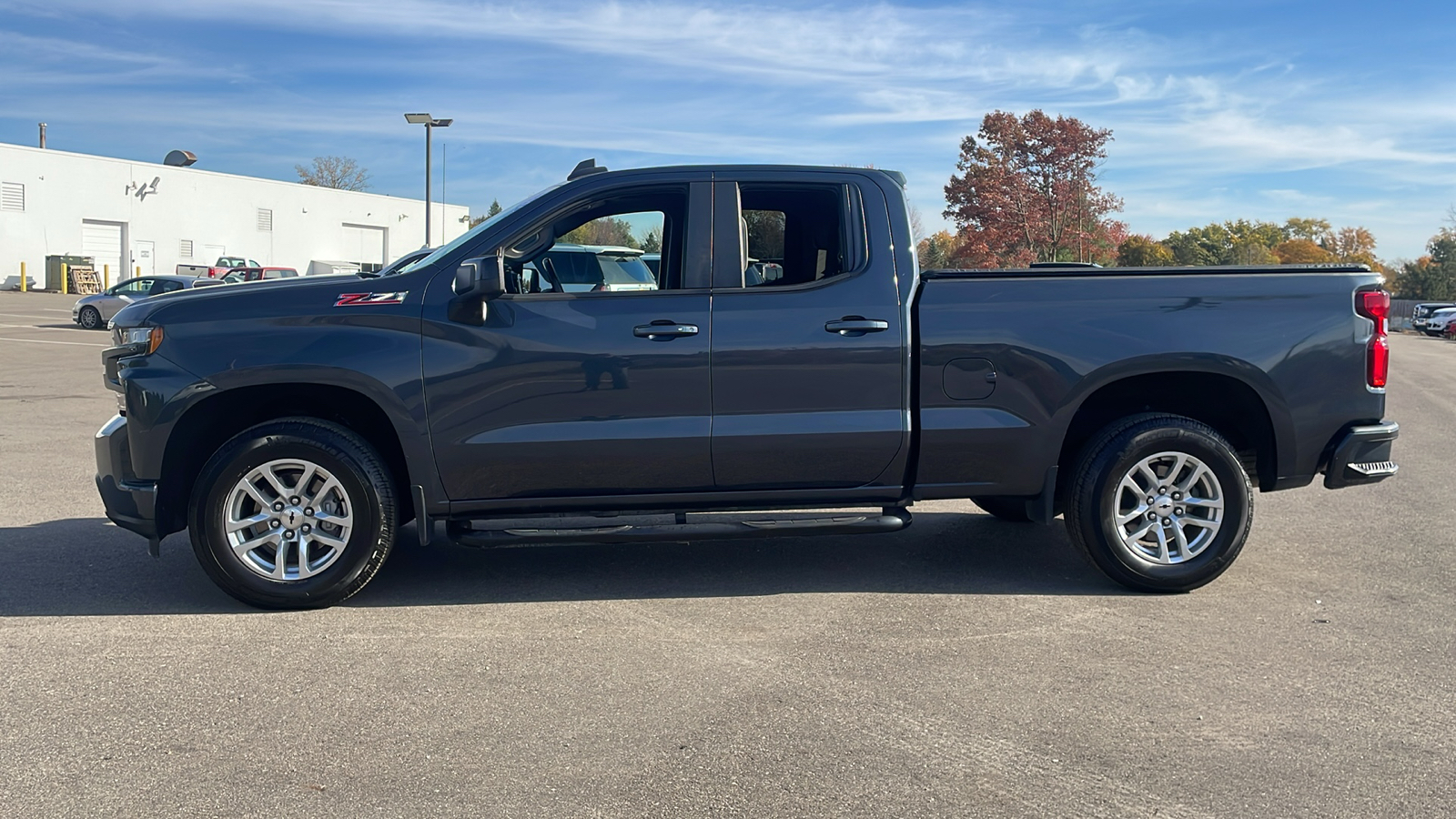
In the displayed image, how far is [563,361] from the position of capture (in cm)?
524

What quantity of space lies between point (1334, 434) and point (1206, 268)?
100 centimetres

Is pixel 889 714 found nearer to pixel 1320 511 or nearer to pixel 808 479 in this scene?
pixel 808 479

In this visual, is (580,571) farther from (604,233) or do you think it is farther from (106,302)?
(106,302)

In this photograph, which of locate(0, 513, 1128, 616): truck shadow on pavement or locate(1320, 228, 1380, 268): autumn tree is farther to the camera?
locate(1320, 228, 1380, 268): autumn tree

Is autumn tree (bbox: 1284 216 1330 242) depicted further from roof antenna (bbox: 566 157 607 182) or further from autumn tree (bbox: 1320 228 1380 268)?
roof antenna (bbox: 566 157 607 182)

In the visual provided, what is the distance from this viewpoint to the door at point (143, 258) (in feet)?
186

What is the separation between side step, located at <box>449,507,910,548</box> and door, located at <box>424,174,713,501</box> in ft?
0.62

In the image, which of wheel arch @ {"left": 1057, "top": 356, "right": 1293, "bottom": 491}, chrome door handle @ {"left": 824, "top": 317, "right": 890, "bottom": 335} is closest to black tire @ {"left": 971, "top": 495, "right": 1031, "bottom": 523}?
wheel arch @ {"left": 1057, "top": 356, "right": 1293, "bottom": 491}

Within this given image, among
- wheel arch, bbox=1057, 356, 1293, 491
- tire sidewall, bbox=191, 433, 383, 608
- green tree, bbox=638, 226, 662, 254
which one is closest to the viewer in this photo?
tire sidewall, bbox=191, 433, 383, 608

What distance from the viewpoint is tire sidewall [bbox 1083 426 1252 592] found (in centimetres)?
550

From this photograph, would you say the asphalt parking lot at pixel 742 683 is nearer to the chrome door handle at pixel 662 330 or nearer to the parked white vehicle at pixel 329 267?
the chrome door handle at pixel 662 330

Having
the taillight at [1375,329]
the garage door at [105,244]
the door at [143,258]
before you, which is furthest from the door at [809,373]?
the door at [143,258]

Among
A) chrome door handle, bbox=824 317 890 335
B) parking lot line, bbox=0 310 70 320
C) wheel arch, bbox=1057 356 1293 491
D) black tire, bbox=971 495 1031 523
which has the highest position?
chrome door handle, bbox=824 317 890 335

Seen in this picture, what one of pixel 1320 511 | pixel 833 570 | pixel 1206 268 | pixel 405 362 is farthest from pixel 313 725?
pixel 1320 511
